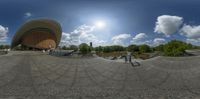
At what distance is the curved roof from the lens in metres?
32.2

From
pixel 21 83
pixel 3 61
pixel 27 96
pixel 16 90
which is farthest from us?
pixel 3 61

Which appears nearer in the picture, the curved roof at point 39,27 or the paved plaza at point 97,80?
the paved plaza at point 97,80

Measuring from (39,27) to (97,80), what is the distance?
102ft

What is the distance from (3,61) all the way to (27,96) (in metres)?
4.42

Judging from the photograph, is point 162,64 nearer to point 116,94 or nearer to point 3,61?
point 116,94

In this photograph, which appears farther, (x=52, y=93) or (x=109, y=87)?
(x=109, y=87)

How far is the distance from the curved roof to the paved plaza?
25.3 meters

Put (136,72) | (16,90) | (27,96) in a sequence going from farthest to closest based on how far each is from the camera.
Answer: (136,72), (16,90), (27,96)

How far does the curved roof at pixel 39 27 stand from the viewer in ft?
106

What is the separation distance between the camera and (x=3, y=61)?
28.4 ft

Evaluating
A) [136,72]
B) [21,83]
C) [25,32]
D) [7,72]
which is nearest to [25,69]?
[7,72]

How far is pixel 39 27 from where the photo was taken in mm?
34500

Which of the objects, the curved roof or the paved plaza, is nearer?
the paved plaza

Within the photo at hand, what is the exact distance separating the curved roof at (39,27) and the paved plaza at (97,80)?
2532cm
